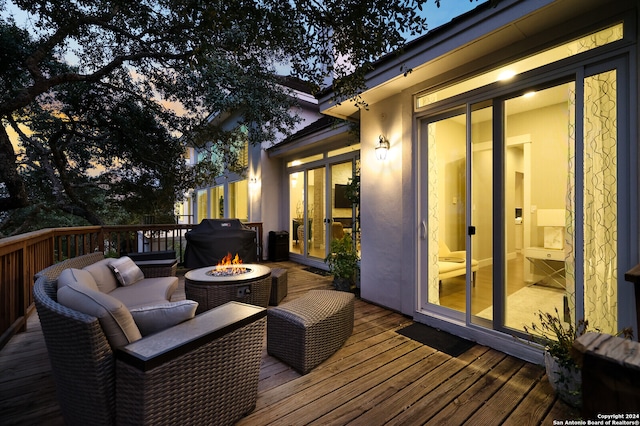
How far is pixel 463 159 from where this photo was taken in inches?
128

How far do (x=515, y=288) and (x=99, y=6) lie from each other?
7035 millimetres

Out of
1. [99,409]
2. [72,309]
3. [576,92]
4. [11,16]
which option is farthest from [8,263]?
[576,92]

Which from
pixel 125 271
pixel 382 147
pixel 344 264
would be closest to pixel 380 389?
pixel 344 264

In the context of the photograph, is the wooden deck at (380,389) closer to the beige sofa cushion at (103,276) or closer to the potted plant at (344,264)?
the beige sofa cushion at (103,276)

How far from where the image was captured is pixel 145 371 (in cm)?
130

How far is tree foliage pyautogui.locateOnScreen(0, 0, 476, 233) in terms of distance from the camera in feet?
7.55

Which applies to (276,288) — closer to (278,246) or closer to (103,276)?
(103,276)

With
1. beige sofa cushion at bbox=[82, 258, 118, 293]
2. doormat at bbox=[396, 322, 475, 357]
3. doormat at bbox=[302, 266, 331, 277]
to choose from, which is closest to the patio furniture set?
beige sofa cushion at bbox=[82, 258, 118, 293]

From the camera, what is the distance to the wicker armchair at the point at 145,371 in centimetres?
133

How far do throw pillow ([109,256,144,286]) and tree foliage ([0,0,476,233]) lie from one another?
2.52 meters

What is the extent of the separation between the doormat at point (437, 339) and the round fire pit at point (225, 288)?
1.71m

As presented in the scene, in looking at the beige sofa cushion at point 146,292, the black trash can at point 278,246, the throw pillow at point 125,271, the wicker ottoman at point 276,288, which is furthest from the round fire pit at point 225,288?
the black trash can at point 278,246

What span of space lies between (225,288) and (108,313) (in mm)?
1802

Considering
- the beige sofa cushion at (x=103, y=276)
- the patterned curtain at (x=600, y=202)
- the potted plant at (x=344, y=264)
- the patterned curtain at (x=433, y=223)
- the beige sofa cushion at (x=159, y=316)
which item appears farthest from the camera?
the potted plant at (x=344, y=264)
